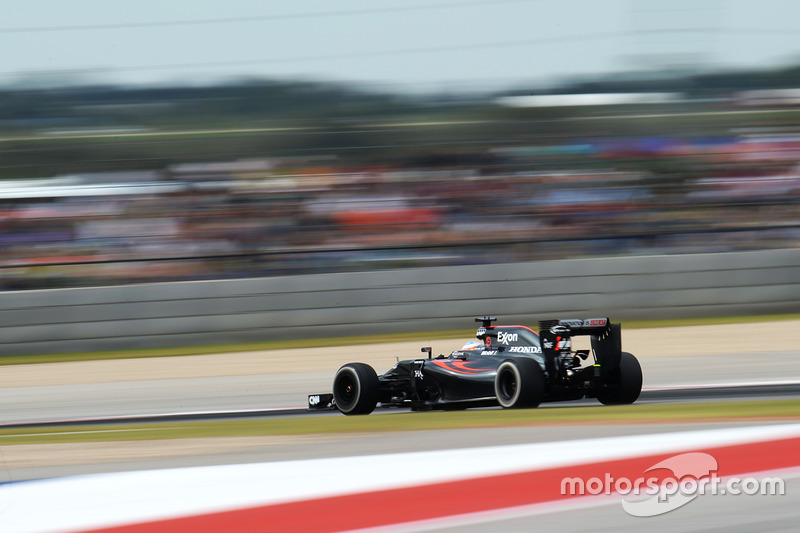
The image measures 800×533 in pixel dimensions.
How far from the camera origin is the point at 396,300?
12500 millimetres

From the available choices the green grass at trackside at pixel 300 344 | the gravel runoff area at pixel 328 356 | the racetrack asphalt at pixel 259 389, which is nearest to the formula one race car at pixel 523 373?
Answer: the racetrack asphalt at pixel 259 389

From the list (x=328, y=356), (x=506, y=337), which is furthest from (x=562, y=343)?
(x=328, y=356)

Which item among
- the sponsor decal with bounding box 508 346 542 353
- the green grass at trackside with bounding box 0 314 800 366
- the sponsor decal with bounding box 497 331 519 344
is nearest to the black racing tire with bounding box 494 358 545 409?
the sponsor decal with bounding box 508 346 542 353

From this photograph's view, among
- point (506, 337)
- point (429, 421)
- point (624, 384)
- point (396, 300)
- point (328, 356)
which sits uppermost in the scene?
point (396, 300)

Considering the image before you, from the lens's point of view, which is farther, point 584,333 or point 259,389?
point 259,389

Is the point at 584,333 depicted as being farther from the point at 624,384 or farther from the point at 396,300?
the point at 396,300

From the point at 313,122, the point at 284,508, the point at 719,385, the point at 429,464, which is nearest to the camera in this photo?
the point at 284,508

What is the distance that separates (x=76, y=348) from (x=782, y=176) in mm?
9692

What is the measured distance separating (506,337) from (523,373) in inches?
23.4

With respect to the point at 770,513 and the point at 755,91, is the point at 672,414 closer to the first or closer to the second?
the point at 770,513

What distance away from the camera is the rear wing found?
21.6 ft

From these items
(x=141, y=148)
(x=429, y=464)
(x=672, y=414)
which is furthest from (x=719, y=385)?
(x=141, y=148)

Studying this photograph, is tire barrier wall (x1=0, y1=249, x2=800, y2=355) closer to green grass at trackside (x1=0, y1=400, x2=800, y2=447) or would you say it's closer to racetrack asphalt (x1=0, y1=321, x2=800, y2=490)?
racetrack asphalt (x1=0, y1=321, x2=800, y2=490)

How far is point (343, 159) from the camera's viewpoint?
14227mm
